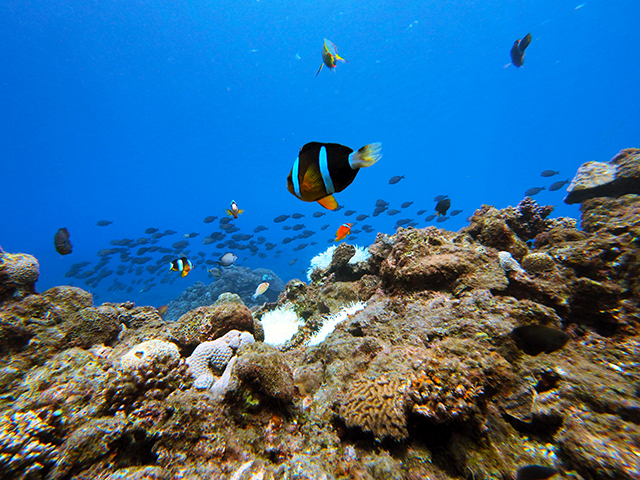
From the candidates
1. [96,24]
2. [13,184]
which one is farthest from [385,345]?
[13,184]

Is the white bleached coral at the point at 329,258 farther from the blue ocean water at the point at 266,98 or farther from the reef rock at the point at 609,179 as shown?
the blue ocean water at the point at 266,98

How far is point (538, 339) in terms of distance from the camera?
2.07m

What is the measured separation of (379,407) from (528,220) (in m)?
5.03

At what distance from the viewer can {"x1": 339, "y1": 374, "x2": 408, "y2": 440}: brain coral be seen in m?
1.56

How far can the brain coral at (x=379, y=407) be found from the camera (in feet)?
5.13

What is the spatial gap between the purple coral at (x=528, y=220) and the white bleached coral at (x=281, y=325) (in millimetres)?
4818

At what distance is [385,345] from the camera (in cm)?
244

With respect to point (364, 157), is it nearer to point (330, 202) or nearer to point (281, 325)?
point (330, 202)

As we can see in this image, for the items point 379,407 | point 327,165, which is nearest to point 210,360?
point 379,407


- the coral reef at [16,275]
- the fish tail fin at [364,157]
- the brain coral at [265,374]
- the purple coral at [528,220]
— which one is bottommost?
the brain coral at [265,374]

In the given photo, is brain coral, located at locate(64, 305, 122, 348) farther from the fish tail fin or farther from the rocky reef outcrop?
the fish tail fin

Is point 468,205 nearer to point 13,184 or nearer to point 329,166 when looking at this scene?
point 329,166

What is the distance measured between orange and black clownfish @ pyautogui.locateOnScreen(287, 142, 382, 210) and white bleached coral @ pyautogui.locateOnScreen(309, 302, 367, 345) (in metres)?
2.64

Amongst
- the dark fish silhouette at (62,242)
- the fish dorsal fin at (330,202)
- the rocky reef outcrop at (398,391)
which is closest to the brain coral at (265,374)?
the rocky reef outcrop at (398,391)
